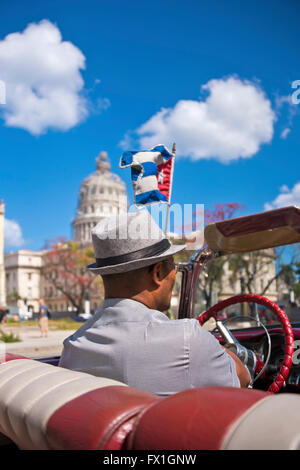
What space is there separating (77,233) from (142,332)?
A: 347ft

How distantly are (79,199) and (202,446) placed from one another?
379ft

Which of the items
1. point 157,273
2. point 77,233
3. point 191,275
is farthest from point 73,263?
point 157,273

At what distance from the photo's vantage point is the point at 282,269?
39.1 meters

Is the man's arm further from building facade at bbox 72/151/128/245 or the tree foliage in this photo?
building facade at bbox 72/151/128/245

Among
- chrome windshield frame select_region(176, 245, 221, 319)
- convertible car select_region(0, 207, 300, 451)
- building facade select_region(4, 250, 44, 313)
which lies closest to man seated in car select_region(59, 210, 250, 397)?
convertible car select_region(0, 207, 300, 451)

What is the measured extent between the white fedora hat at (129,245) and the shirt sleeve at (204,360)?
0.39m

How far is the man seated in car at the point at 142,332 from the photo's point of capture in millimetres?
1549

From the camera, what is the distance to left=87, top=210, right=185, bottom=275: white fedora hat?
72.8 inches

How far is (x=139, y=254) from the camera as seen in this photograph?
185 centimetres

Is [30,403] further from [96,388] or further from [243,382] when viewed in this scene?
[243,382]

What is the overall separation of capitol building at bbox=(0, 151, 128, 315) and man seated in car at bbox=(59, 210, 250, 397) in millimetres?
100575

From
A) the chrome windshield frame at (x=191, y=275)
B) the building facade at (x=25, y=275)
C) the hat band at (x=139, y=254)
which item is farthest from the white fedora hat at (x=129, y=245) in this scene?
the building facade at (x=25, y=275)

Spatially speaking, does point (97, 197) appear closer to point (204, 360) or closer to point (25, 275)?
point (25, 275)

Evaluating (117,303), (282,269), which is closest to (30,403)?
(117,303)
